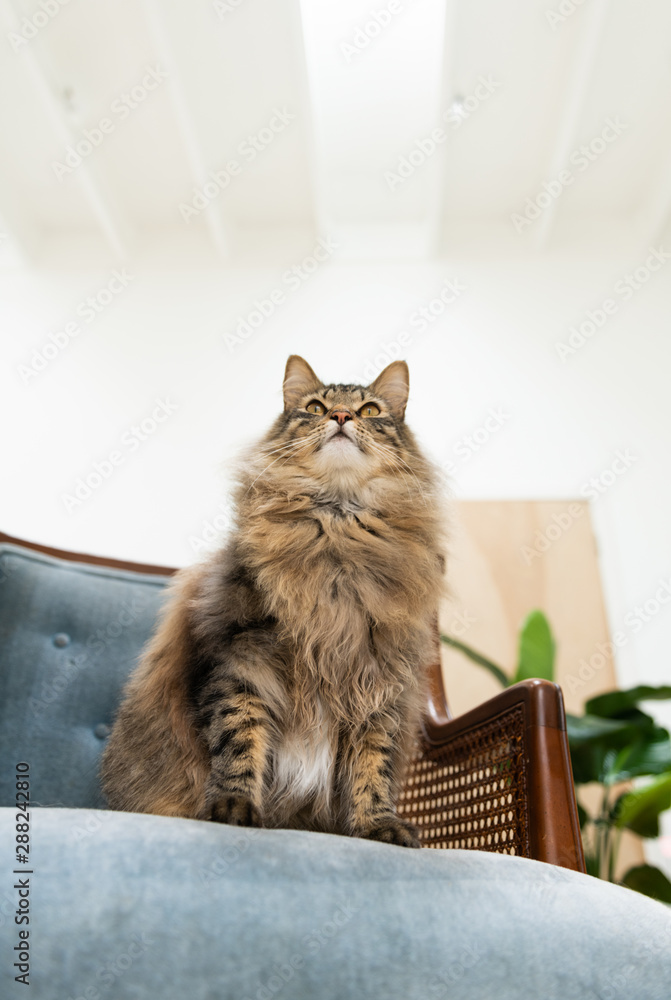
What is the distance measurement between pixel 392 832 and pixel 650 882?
1884 millimetres

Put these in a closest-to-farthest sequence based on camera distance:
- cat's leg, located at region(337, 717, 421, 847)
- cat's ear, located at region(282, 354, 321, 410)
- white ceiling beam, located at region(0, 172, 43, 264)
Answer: cat's leg, located at region(337, 717, 421, 847), cat's ear, located at region(282, 354, 321, 410), white ceiling beam, located at region(0, 172, 43, 264)

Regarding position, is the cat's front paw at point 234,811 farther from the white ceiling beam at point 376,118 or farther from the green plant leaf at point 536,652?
the white ceiling beam at point 376,118

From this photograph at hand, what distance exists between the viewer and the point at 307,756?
1.16 meters

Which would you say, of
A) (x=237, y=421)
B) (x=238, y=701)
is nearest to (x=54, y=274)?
(x=237, y=421)

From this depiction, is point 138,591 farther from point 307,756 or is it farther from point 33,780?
point 307,756

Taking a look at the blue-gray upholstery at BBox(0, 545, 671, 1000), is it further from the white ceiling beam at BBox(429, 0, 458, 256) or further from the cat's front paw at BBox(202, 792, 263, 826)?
the white ceiling beam at BBox(429, 0, 458, 256)

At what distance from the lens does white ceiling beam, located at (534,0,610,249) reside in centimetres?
323

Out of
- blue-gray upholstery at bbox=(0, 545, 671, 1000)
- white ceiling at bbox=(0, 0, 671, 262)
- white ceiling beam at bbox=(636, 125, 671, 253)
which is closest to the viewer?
blue-gray upholstery at bbox=(0, 545, 671, 1000)

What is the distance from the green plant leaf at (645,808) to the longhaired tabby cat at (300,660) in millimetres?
1398

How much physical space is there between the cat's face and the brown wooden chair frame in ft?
1.76

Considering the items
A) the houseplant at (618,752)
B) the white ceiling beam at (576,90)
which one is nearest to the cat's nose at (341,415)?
the houseplant at (618,752)

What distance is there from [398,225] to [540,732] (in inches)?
162

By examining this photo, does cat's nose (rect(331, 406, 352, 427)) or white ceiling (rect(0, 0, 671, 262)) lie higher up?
white ceiling (rect(0, 0, 671, 262))

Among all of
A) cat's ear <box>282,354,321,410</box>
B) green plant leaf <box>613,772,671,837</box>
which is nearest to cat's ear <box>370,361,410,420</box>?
cat's ear <box>282,354,321,410</box>
